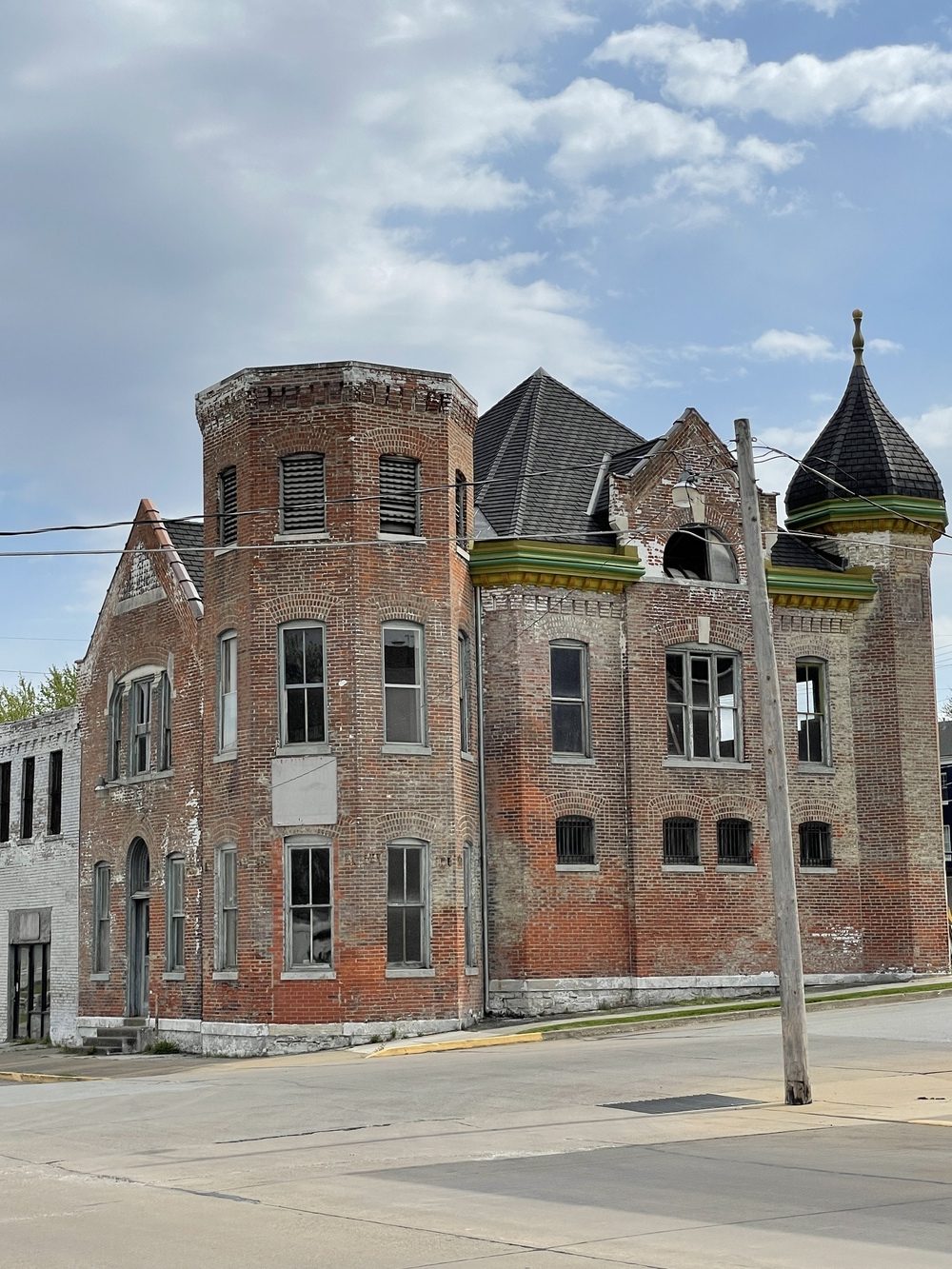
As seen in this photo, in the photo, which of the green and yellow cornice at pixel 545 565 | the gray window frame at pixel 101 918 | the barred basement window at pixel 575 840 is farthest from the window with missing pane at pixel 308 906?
the gray window frame at pixel 101 918

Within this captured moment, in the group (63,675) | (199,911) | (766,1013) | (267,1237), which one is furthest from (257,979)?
(63,675)

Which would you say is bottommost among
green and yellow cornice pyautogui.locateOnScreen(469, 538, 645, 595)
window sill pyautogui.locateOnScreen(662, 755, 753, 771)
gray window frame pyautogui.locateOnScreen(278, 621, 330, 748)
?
window sill pyautogui.locateOnScreen(662, 755, 753, 771)

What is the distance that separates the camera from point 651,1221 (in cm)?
1050

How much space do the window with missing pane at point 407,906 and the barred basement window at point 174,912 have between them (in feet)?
16.8

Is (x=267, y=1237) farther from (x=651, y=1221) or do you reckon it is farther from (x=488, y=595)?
(x=488, y=595)

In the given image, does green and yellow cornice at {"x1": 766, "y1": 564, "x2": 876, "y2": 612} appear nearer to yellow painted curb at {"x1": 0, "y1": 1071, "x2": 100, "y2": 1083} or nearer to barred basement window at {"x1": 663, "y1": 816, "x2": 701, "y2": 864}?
barred basement window at {"x1": 663, "y1": 816, "x2": 701, "y2": 864}

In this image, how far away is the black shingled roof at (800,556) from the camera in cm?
3438

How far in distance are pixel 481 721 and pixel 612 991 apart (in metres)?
5.56

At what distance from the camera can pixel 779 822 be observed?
1856 centimetres

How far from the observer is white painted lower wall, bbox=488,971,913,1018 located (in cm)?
2984

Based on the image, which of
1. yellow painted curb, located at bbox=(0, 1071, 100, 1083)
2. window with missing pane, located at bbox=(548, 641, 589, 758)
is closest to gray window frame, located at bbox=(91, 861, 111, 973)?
yellow painted curb, located at bbox=(0, 1071, 100, 1083)

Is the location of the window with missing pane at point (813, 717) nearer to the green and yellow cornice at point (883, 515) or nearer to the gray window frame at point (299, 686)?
the green and yellow cornice at point (883, 515)

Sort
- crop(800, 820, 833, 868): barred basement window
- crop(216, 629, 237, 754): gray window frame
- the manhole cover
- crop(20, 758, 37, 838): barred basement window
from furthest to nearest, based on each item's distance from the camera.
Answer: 1. crop(20, 758, 37, 838): barred basement window
2. crop(800, 820, 833, 868): barred basement window
3. crop(216, 629, 237, 754): gray window frame
4. the manhole cover

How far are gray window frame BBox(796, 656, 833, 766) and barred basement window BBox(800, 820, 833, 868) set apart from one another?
1.27 metres
